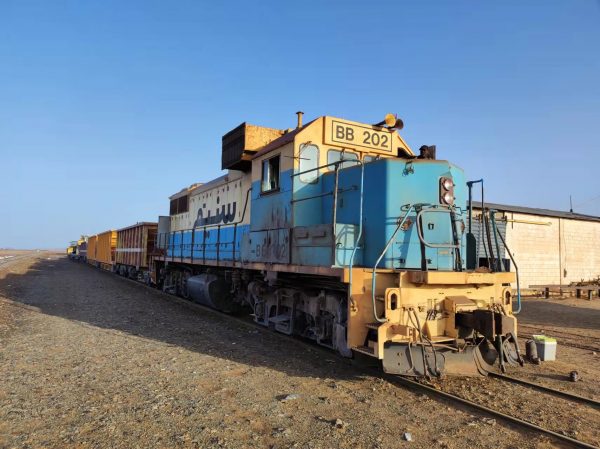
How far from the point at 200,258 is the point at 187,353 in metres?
5.26

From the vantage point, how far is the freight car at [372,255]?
5.18 m

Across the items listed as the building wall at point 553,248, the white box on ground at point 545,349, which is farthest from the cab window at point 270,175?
the building wall at point 553,248

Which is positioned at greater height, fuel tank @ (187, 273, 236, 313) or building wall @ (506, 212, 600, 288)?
building wall @ (506, 212, 600, 288)

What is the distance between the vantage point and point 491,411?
14.3 ft

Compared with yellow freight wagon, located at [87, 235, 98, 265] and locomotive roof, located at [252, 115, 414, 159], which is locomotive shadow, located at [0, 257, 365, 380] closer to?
locomotive roof, located at [252, 115, 414, 159]

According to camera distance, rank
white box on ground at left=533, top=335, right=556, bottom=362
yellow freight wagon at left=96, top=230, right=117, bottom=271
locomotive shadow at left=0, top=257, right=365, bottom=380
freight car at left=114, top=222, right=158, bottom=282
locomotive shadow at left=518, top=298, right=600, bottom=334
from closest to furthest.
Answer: locomotive shadow at left=0, top=257, right=365, bottom=380 → white box on ground at left=533, top=335, right=556, bottom=362 → locomotive shadow at left=518, top=298, right=600, bottom=334 → freight car at left=114, top=222, right=158, bottom=282 → yellow freight wagon at left=96, top=230, right=117, bottom=271

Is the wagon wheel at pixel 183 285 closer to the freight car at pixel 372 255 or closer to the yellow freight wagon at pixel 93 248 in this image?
the freight car at pixel 372 255

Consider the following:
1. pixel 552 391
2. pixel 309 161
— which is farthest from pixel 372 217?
pixel 552 391

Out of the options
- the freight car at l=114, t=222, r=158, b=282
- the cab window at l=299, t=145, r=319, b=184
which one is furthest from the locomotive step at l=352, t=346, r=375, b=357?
the freight car at l=114, t=222, r=158, b=282

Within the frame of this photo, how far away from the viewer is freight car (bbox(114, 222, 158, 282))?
63.8 feet

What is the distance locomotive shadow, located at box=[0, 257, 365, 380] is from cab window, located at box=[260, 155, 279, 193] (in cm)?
277

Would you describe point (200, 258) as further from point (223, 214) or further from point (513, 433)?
point (513, 433)

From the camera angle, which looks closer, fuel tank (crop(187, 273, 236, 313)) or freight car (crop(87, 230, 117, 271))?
fuel tank (crop(187, 273, 236, 313))

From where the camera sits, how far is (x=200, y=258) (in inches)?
464
